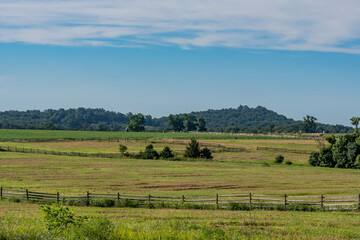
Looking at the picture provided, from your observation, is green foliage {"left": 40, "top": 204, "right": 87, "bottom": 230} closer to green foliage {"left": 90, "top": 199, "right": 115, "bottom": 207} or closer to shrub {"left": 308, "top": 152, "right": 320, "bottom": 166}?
green foliage {"left": 90, "top": 199, "right": 115, "bottom": 207}

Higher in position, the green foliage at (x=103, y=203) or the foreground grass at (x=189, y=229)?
the foreground grass at (x=189, y=229)

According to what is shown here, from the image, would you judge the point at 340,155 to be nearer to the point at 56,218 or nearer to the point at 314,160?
the point at 314,160

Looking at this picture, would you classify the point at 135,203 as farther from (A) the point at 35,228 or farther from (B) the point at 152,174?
(B) the point at 152,174

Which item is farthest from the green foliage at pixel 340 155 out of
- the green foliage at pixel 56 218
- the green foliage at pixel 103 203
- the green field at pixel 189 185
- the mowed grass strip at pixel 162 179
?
the green foliage at pixel 56 218

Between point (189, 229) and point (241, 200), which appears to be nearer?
point (189, 229)

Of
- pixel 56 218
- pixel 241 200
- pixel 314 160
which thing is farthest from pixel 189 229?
pixel 314 160

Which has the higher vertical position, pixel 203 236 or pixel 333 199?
pixel 203 236

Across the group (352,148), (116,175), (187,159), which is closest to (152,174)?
(116,175)

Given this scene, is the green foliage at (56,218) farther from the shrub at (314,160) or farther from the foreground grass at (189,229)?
the shrub at (314,160)

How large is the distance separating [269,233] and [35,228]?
9365mm

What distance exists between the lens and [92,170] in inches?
2547

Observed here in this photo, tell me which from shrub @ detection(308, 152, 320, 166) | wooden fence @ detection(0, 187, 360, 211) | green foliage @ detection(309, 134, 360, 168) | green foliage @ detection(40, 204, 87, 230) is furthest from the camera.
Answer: shrub @ detection(308, 152, 320, 166)

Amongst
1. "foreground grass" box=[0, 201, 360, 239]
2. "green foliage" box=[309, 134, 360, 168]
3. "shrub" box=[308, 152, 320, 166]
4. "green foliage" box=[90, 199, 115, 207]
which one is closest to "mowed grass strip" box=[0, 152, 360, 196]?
"green foliage" box=[90, 199, 115, 207]

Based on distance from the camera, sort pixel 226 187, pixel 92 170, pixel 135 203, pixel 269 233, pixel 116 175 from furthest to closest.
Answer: pixel 92 170, pixel 116 175, pixel 226 187, pixel 135 203, pixel 269 233
